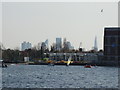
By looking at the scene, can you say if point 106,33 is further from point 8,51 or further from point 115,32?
point 8,51

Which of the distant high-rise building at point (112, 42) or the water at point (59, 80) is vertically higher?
Result: the distant high-rise building at point (112, 42)

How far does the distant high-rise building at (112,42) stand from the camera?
148 m

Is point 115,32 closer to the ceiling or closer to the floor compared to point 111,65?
closer to the ceiling

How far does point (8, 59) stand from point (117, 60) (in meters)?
57.6

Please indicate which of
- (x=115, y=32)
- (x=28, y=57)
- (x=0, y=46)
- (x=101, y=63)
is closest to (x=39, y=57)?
(x=28, y=57)

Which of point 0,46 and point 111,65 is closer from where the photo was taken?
point 111,65

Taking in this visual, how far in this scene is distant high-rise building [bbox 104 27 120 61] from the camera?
487 ft

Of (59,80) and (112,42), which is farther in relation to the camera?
(112,42)

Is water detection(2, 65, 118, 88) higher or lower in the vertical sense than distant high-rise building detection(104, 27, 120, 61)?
lower

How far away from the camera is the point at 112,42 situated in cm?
14850

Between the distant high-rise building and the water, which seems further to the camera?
the distant high-rise building

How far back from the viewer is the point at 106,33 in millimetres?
149125

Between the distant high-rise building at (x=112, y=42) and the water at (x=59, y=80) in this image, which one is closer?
the water at (x=59, y=80)

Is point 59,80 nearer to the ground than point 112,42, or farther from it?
nearer to the ground
